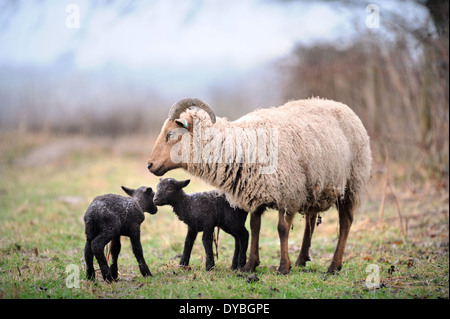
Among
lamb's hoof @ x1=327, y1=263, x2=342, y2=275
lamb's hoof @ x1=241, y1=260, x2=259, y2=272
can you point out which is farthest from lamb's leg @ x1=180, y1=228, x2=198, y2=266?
lamb's hoof @ x1=327, y1=263, x2=342, y2=275

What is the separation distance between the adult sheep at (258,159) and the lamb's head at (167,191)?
20 cm

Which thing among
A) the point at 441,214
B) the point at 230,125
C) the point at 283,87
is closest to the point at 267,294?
the point at 230,125

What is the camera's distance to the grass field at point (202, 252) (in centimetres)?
578

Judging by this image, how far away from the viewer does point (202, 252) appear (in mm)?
8789

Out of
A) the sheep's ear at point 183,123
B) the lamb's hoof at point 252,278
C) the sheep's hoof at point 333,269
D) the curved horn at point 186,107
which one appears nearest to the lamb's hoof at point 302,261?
the sheep's hoof at point 333,269

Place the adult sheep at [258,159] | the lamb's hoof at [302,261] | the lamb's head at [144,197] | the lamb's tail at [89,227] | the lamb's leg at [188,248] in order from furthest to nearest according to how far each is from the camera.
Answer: the lamb's hoof at [302,261] < the lamb's leg at [188,248] < the lamb's head at [144,197] < the adult sheep at [258,159] < the lamb's tail at [89,227]

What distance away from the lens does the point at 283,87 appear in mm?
21344

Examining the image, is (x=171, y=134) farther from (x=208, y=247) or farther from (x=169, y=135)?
(x=208, y=247)

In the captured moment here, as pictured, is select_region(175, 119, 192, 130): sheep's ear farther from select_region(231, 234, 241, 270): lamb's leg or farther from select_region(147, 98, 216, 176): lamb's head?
select_region(231, 234, 241, 270): lamb's leg

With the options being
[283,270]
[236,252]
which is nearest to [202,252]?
[236,252]

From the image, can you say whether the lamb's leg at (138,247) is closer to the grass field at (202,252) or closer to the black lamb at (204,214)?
the grass field at (202,252)

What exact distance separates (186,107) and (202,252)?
3182 millimetres

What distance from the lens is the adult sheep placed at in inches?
264

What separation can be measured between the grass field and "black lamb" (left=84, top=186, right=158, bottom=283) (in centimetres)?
23
